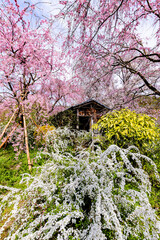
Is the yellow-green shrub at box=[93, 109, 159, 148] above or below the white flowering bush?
above

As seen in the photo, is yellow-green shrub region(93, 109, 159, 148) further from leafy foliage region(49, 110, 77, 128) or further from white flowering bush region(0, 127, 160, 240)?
leafy foliage region(49, 110, 77, 128)

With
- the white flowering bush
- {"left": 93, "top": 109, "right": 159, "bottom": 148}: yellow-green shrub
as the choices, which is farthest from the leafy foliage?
the white flowering bush

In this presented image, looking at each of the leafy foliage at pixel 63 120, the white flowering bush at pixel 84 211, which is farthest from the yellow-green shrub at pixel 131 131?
the leafy foliage at pixel 63 120

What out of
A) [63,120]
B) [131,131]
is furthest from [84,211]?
[63,120]

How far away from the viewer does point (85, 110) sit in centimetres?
910

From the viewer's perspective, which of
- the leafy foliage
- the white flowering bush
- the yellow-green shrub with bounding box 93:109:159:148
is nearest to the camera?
the white flowering bush

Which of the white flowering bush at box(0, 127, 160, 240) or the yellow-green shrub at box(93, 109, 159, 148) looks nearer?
the white flowering bush at box(0, 127, 160, 240)

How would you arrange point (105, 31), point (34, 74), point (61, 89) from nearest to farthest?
1. point (105, 31)
2. point (34, 74)
3. point (61, 89)

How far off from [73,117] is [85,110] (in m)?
1.44

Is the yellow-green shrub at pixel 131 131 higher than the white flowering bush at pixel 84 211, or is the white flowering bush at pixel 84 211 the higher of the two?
the yellow-green shrub at pixel 131 131

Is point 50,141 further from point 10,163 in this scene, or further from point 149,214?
point 149,214

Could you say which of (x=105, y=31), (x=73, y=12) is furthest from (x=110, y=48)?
(x=73, y=12)

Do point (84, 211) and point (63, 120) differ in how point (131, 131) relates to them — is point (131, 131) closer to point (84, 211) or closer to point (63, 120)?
point (84, 211)

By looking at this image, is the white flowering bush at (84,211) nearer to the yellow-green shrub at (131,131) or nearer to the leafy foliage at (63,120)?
the yellow-green shrub at (131,131)
